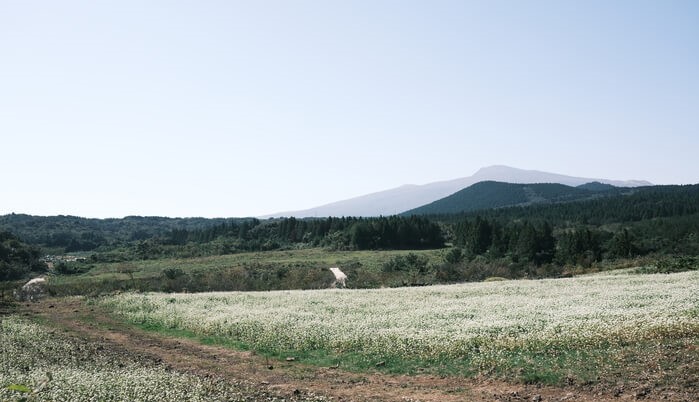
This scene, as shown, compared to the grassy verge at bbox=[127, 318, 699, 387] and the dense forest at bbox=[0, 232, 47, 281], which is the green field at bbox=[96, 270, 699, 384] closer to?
the grassy verge at bbox=[127, 318, 699, 387]

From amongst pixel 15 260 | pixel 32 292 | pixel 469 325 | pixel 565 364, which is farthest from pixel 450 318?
pixel 15 260

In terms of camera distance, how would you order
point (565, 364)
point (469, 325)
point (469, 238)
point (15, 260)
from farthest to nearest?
1. point (469, 238)
2. point (15, 260)
3. point (469, 325)
4. point (565, 364)

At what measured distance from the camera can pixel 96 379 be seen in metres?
15.3

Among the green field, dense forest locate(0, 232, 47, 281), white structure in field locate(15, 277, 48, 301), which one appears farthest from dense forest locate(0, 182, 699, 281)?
white structure in field locate(15, 277, 48, 301)

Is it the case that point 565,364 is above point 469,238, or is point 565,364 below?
below

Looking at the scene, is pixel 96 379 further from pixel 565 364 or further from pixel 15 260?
pixel 15 260

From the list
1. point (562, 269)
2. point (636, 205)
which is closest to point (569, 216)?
point (636, 205)

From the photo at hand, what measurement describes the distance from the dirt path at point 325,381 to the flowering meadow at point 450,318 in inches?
74.4

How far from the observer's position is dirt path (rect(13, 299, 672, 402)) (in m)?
14.2

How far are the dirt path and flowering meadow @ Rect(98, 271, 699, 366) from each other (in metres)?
1.89

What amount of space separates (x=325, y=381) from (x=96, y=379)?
718cm

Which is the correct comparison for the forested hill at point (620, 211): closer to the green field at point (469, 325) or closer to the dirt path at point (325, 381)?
the green field at point (469, 325)

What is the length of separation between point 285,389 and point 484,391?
20.3 feet

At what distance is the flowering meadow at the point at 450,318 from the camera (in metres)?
18.9
